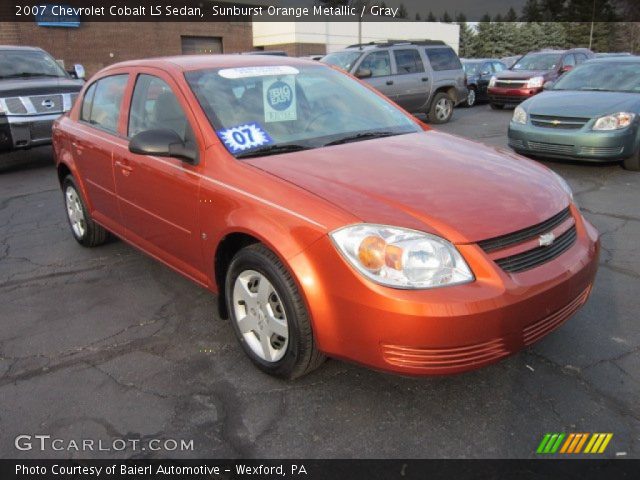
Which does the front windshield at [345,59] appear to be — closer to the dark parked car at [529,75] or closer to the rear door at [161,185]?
the dark parked car at [529,75]

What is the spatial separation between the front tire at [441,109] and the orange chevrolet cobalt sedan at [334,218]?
31.7 ft

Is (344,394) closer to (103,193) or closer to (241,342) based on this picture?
(241,342)

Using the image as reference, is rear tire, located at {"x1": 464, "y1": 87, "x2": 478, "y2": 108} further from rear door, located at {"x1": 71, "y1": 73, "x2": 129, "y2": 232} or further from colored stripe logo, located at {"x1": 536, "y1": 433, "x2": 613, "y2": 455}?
colored stripe logo, located at {"x1": 536, "y1": 433, "x2": 613, "y2": 455}

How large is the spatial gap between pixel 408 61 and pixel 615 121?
628cm

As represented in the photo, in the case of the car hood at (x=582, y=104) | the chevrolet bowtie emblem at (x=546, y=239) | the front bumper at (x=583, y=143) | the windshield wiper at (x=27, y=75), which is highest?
the windshield wiper at (x=27, y=75)

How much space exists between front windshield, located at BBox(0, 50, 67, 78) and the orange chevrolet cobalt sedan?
6.84 m

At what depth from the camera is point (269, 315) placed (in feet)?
9.29

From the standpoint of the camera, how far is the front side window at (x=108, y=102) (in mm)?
4125

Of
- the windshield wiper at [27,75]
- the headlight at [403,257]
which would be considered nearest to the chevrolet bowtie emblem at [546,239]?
the headlight at [403,257]

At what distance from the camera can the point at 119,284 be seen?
4.33 metres

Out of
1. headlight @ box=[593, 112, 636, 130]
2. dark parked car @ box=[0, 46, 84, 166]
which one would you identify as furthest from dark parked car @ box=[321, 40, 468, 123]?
dark parked car @ box=[0, 46, 84, 166]

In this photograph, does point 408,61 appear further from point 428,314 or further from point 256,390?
point 428,314
